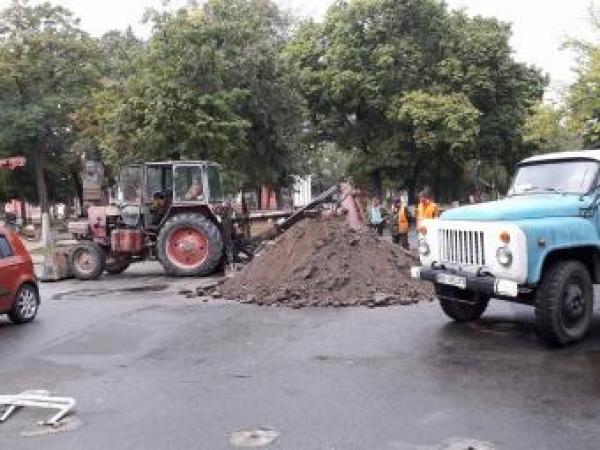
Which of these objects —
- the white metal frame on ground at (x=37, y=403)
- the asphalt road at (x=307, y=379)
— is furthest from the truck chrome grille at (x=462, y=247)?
the white metal frame on ground at (x=37, y=403)

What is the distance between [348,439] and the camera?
20.5 ft

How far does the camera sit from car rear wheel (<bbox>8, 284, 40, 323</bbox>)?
12820 mm

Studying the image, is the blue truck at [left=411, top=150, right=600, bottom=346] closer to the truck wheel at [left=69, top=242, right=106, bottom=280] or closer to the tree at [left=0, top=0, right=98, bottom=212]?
the truck wheel at [left=69, top=242, right=106, bottom=280]

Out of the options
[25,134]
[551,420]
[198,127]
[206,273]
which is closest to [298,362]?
[551,420]

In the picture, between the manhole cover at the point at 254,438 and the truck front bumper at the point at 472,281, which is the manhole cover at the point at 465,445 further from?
the truck front bumper at the point at 472,281

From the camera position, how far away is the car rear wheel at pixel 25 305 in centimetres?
1282

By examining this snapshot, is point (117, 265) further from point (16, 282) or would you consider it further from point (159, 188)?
point (16, 282)

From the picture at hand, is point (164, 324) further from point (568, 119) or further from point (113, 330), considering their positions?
point (568, 119)

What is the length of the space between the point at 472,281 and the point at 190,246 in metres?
10.4

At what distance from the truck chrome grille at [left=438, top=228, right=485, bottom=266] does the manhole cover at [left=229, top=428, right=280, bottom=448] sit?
4.34 m

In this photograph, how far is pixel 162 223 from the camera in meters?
19.5

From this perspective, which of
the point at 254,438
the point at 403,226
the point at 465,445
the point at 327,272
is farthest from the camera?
the point at 403,226

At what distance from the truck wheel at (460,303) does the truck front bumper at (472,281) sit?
0.35 metres

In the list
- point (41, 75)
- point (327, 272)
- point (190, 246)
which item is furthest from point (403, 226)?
point (41, 75)
